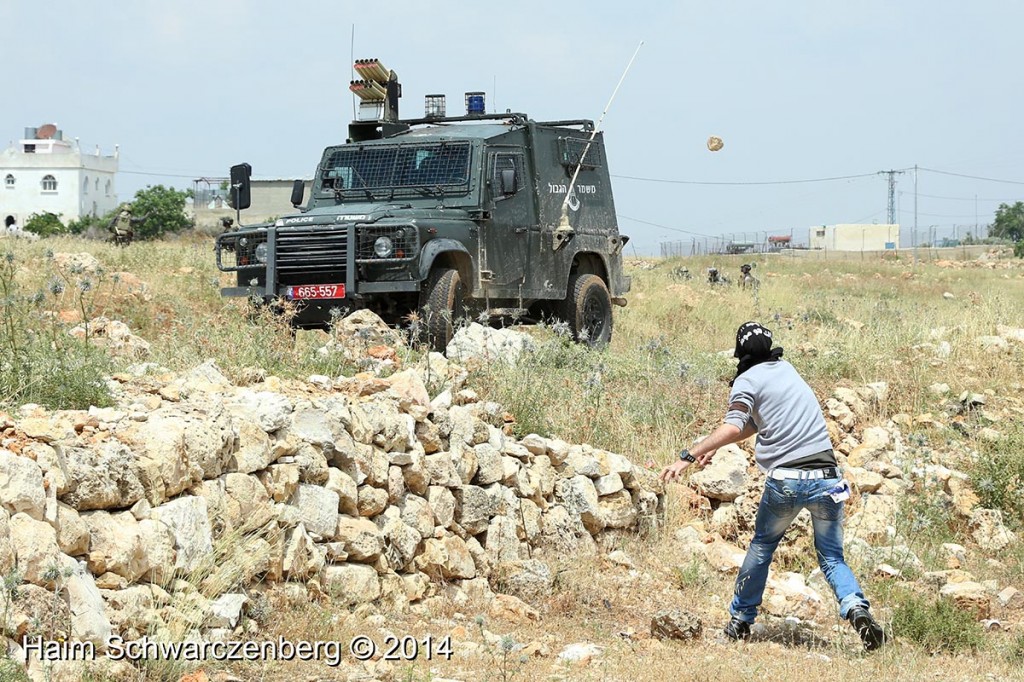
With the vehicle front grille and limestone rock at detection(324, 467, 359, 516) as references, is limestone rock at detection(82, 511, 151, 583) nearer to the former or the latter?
limestone rock at detection(324, 467, 359, 516)

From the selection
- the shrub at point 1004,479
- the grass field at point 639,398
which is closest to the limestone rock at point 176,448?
the grass field at point 639,398

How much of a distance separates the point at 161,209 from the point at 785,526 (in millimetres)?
55967

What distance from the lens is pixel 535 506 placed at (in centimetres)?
757

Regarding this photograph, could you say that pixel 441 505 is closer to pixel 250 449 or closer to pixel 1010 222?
pixel 250 449

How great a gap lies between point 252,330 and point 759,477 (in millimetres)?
3698

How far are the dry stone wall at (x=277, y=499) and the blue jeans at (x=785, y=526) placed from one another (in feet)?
3.89

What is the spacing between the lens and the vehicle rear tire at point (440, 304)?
10.4 meters

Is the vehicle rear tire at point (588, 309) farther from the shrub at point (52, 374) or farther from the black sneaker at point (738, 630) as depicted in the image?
the shrub at point (52, 374)

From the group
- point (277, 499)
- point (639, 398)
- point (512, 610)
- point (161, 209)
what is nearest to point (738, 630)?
point (512, 610)

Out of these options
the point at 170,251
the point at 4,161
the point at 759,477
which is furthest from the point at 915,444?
the point at 4,161

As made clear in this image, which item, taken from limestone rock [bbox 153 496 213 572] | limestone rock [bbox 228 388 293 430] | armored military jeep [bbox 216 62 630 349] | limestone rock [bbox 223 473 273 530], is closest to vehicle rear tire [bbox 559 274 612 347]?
armored military jeep [bbox 216 62 630 349]

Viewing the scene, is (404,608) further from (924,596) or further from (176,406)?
(924,596)

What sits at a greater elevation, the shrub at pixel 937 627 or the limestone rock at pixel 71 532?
the limestone rock at pixel 71 532

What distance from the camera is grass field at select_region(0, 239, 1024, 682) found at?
5539 millimetres
